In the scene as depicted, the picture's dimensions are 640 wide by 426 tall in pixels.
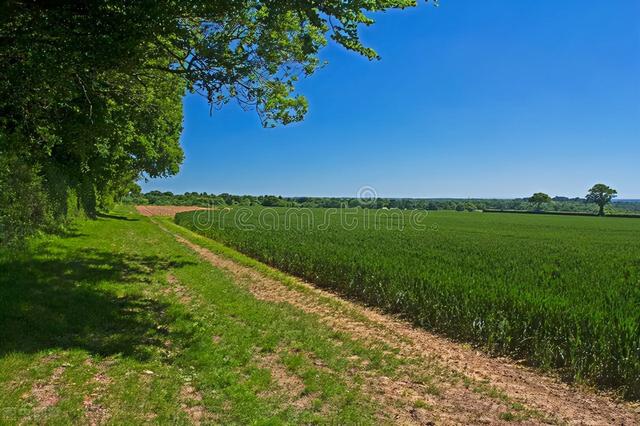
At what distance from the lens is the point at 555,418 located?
5.47 meters

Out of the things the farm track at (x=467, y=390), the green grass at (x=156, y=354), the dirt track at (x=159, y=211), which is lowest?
the farm track at (x=467, y=390)

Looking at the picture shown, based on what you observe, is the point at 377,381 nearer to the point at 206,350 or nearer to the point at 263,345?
the point at 263,345

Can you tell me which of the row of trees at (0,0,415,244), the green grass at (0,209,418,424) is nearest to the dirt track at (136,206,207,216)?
the row of trees at (0,0,415,244)

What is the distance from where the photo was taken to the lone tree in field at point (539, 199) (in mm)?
163750

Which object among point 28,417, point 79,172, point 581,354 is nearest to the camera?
point 28,417

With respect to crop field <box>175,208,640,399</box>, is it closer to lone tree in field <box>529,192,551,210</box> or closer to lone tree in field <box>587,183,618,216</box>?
lone tree in field <box>587,183,618,216</box>

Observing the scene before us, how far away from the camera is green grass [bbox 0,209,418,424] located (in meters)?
4.79

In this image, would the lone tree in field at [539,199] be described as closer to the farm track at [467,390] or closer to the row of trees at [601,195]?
the row of trees at [601,195]

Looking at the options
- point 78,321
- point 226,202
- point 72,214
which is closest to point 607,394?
point 78,321

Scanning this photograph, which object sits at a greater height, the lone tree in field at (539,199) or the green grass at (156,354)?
the lone tree in field at (539,199)

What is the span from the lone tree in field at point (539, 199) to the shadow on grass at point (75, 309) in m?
180

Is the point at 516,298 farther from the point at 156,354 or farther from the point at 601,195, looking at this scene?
the point at 601,195

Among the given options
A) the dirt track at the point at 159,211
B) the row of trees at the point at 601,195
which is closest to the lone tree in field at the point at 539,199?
the row of trees at the point at 601,195

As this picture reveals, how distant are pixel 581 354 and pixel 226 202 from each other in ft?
398
